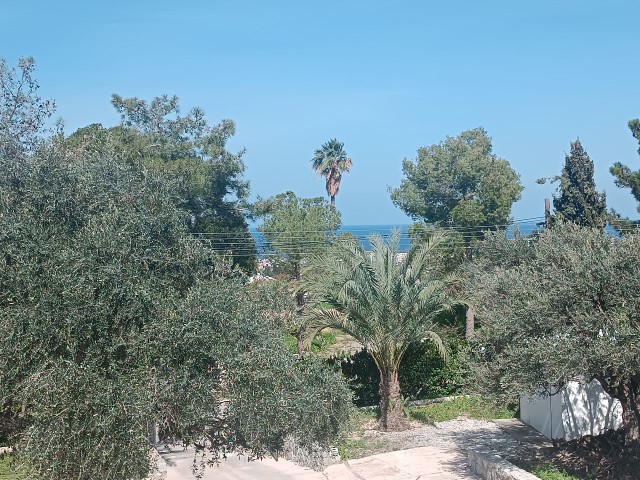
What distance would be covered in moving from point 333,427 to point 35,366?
14.1 ft

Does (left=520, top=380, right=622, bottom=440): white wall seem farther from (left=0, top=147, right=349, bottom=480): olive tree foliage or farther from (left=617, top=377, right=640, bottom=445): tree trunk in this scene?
(left=0, top=147, right=349, bottom=480): olive tree foliage

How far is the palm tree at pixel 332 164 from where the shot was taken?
59938 mm

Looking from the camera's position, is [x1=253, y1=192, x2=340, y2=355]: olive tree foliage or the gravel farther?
[x1=253, y1=192, x2=340, y2=355]: olive tree foliage

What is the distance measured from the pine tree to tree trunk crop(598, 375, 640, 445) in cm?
1796

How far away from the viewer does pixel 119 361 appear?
8.47 metres

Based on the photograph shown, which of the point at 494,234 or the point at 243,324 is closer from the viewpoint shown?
the point at 243,324

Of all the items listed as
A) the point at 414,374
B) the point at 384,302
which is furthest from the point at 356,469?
the point at 414,374

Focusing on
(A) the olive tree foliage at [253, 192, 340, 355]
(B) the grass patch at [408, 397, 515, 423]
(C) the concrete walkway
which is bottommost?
(C) the concrete walkway

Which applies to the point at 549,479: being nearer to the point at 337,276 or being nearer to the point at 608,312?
the point at 608,312

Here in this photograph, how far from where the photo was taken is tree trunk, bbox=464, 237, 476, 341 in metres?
25.7

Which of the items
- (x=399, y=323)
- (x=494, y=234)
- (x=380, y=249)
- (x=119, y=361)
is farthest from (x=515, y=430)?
(x=119, y=361)

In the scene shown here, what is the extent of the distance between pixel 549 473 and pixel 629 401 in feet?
6.97

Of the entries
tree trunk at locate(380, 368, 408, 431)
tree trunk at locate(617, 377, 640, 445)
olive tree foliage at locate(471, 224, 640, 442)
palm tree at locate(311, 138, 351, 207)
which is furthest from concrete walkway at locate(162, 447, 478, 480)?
palm tree at locate(311, 138, 351, 207)

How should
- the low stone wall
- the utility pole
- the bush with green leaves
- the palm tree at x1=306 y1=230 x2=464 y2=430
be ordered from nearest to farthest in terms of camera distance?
the low stone wall, the palm tree at x1=306 y1=230 x2=464 y2=430, the bush with green leaves, the utility pole
